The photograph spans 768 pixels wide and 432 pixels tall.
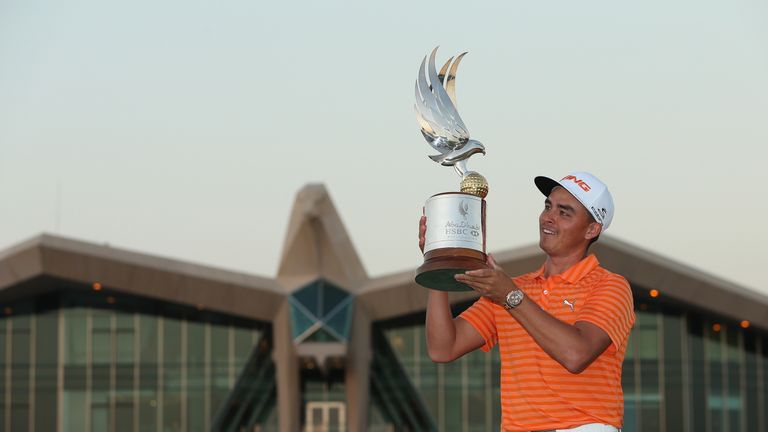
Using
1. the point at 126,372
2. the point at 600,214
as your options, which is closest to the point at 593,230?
the point at 600,214

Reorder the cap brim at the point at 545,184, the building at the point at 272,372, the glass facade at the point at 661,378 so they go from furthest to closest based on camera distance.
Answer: the glass facade at the point at 661,378 → the building at the point at 272,372 → the cap brim at the point at 545,184

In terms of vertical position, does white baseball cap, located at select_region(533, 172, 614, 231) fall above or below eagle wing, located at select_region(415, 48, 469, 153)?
below

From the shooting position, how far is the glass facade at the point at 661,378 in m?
42.5

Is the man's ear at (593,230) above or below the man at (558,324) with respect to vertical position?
above

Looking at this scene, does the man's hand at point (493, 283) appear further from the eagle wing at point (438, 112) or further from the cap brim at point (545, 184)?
the eagle wing at point (438, 112)

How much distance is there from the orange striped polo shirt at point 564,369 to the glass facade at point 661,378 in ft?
121

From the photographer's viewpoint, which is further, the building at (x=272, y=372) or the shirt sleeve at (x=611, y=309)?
the building at (x=272, y=372)

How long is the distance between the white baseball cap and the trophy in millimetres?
374

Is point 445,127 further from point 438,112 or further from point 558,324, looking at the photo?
point 558,324

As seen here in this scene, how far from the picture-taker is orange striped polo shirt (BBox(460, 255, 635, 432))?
17.5ft

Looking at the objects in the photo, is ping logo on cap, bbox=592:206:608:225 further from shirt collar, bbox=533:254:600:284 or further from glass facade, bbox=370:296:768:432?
glass facade, bbox=370:296:768:432

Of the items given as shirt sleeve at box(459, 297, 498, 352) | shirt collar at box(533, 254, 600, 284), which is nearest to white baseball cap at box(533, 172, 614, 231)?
shirt collar at box(533, 254, 600, 284)

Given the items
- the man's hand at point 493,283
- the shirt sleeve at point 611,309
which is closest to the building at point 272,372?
the shirt sleeve at point 611,309

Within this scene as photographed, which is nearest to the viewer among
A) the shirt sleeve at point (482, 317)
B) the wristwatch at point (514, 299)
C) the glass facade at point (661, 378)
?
the wristwatch at point (514, 299)
